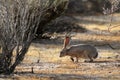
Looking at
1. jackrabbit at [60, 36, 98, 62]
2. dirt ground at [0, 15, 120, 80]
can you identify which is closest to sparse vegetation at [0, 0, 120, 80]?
dirt ground at [0, 15, 120, 80]

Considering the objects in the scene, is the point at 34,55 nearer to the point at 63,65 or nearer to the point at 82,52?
the point at 82,52

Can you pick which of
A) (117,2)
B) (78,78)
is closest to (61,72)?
(78,78)

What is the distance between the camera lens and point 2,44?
12.5 metres

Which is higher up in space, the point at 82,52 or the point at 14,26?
the point at 14,26

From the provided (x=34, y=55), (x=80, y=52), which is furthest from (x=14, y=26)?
(x=34, y=55)

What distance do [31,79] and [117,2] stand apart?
4920 millimetres

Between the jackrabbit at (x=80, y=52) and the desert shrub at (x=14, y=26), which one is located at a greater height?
the desert shrub at (x=14, y=26)

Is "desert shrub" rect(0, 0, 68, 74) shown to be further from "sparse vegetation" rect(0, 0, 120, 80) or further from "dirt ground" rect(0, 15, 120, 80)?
"dirt ground" rect(0, 15, 120, 80)

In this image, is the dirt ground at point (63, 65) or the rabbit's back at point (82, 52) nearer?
the dirt ground at point (63, 65)

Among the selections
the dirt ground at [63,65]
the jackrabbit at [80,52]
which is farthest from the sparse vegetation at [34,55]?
the jackrabbit at [80,52]

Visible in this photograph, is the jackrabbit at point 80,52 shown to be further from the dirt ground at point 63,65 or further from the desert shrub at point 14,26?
the desert shrub at point 14,26

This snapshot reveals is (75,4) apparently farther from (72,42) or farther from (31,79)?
(31,79)

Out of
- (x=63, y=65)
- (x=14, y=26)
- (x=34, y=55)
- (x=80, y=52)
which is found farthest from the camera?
(x=34, y=55)

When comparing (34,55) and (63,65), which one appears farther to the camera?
(34,55)
